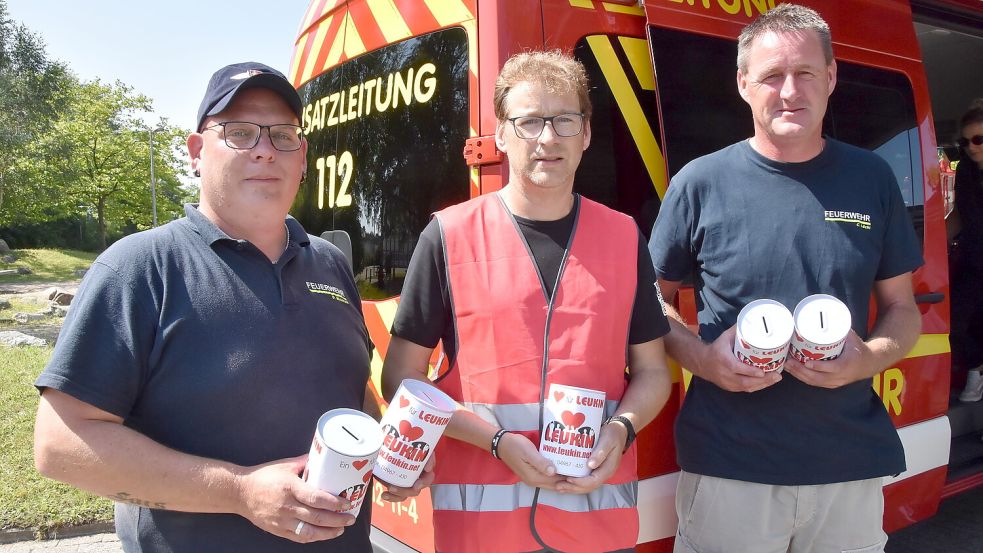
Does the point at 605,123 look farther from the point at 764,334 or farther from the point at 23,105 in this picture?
the point at 23,105

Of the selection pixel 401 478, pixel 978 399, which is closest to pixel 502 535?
pixel 401 478

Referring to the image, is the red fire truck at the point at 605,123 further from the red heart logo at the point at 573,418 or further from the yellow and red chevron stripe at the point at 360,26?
the red heart logo at the point at 573,418

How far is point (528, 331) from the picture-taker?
162 centimetres

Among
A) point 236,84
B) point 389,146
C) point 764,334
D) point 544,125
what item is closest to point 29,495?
point 389,146

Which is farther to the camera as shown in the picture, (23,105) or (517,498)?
(23,105)

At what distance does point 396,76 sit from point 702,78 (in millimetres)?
1048

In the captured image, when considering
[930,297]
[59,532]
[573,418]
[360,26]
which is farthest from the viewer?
[59,532]

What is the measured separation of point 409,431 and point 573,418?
36 centimetres

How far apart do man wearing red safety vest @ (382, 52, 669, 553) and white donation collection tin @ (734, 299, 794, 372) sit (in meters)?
0.24

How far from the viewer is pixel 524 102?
5.38ft

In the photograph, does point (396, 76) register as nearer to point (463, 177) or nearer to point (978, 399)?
point (463, 177)

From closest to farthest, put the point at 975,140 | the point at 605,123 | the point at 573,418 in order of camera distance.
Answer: the point at 573,418 → the point at 605,123 → the point at 975,140

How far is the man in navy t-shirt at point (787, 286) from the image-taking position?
188 cm

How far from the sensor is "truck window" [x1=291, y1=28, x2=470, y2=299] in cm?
215
